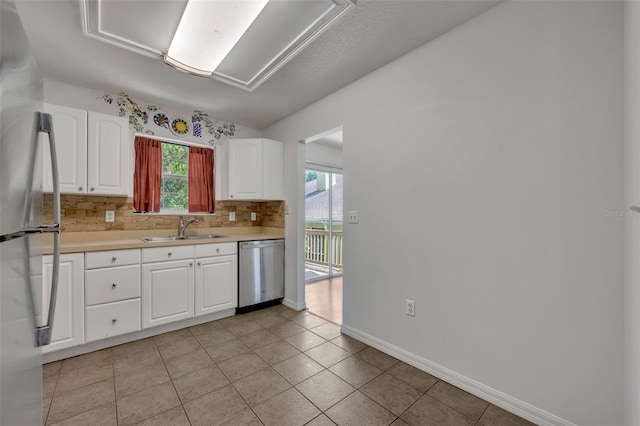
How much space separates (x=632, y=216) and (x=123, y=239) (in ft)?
12.7

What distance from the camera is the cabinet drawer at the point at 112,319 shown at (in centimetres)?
228

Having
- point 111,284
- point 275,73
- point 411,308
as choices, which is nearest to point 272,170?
point 275,73

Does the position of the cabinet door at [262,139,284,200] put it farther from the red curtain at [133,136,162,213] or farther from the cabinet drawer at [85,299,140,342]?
the cabinet drawer at [85,299,140,342]

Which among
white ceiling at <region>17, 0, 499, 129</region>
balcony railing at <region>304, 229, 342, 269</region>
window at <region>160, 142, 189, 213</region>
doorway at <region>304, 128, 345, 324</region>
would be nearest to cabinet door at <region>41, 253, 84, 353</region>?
window at <region>160, 142, 189, 213</region>

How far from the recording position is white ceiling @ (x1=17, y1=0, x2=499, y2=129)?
5.66 feet

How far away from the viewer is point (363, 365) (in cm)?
212

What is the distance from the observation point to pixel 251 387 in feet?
6.08

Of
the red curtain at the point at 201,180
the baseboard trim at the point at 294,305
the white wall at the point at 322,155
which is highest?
the white wall at the point at 322,155

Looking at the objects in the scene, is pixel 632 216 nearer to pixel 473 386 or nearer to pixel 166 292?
pixel 473 386

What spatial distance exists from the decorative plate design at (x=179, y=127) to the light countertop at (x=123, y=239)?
1.22 m

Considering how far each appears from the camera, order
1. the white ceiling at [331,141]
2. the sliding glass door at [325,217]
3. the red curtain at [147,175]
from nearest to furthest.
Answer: the red curtain at [147,175], the white ceiling at [331,141], the sliding glass door at [325,217]

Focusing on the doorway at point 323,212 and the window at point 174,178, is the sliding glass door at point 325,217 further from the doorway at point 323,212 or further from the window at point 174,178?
the window at point 174,178

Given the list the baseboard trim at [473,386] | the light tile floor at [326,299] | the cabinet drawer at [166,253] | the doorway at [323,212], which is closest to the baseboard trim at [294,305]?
the light tile floor at [326,299]

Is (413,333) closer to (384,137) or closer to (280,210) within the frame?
(384,137)
